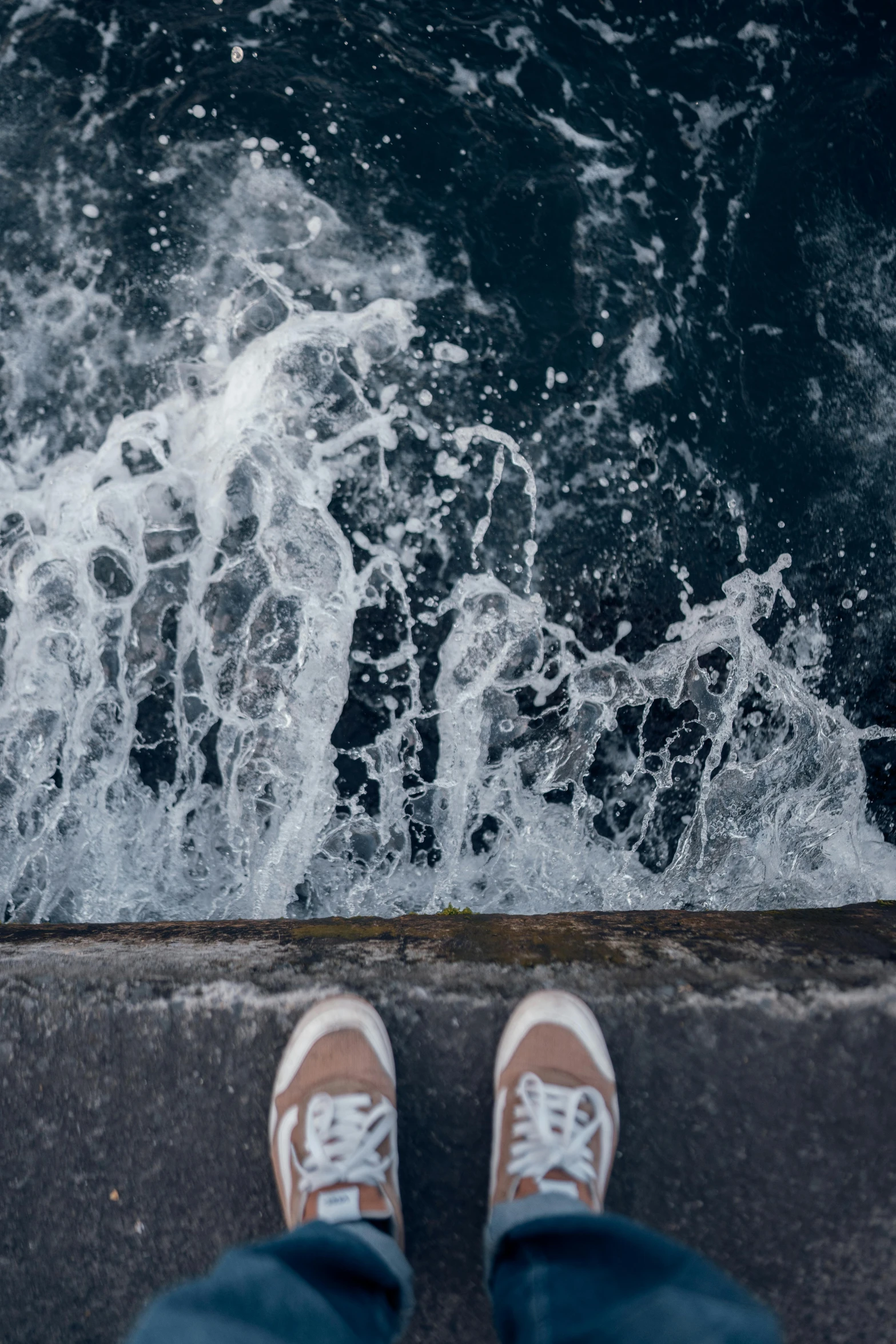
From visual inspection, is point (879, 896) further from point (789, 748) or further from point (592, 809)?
point (592, 809)

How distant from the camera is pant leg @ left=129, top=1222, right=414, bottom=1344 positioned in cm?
138

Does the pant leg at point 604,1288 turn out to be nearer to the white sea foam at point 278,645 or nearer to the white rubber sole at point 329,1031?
the white rubber sole at point 329,1031

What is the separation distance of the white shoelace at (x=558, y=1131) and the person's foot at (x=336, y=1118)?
34 centimetres

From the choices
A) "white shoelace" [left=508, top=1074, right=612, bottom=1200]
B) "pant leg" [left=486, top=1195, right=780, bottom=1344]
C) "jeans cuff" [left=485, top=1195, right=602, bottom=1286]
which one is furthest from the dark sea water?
"pant leg" [left=486, top=1195, right=780, bottom=1344]

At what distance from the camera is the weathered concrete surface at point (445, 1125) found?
6.29 feet

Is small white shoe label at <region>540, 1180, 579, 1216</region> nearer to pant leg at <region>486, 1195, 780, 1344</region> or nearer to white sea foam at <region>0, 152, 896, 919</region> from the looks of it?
pant leg at <region>486, 1195, 780, 1344</region>

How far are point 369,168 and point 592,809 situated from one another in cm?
272

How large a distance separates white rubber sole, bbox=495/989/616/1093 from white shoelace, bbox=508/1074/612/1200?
70mm

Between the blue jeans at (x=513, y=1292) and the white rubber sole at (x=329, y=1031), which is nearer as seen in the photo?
the blue jeans at (x=513, y=1292)

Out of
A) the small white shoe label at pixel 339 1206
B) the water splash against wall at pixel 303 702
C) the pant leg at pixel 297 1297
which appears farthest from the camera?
the water splash against wall at pixel 303 702

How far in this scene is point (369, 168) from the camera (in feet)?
9.37

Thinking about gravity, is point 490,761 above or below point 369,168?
below

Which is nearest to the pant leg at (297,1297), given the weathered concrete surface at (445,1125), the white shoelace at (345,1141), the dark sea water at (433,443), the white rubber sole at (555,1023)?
the white shoelace at (345,1141)

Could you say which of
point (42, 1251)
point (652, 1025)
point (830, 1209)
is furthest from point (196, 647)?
point (830, 1209)
